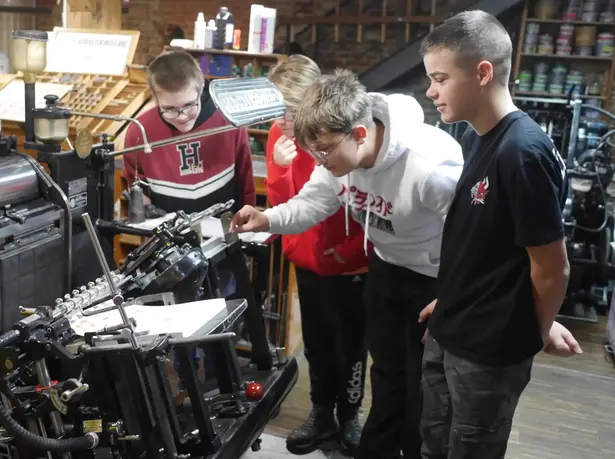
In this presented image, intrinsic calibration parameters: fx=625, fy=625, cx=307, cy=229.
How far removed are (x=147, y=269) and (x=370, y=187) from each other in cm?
69

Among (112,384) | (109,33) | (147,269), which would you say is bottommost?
(112,384)

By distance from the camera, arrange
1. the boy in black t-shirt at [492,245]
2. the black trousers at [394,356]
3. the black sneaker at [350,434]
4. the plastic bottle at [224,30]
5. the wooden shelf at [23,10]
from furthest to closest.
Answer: the wooden shelf at [23,10], the plastic bottle at [224,30], the black sneaker at [350,434], the black trousers at [394,356], the boy in black t-shirt at [492,245]

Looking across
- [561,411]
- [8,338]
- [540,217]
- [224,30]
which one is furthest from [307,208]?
[224,30]

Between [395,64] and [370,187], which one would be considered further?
[395,64]

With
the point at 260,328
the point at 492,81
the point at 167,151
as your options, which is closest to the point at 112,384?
the point at 260,328

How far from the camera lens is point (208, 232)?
2324mm

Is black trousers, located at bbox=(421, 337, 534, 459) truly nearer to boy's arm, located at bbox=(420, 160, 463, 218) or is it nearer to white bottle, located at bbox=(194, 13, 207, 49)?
boy's arm, located at bbox=(420, 160, 463, 218)

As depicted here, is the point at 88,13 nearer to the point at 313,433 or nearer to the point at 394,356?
the point at 313,433

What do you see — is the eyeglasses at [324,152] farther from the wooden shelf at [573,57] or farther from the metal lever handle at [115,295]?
the wooden shelf at [573,57]

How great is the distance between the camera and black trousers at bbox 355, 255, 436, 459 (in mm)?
1920

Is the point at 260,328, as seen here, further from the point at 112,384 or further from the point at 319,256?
the point at 112,384

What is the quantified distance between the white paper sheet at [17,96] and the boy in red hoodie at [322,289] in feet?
7.36

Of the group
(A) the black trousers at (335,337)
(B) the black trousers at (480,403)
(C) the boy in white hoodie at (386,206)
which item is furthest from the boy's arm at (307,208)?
(B) the black trousers at (480,403)

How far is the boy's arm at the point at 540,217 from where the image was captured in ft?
4.21
